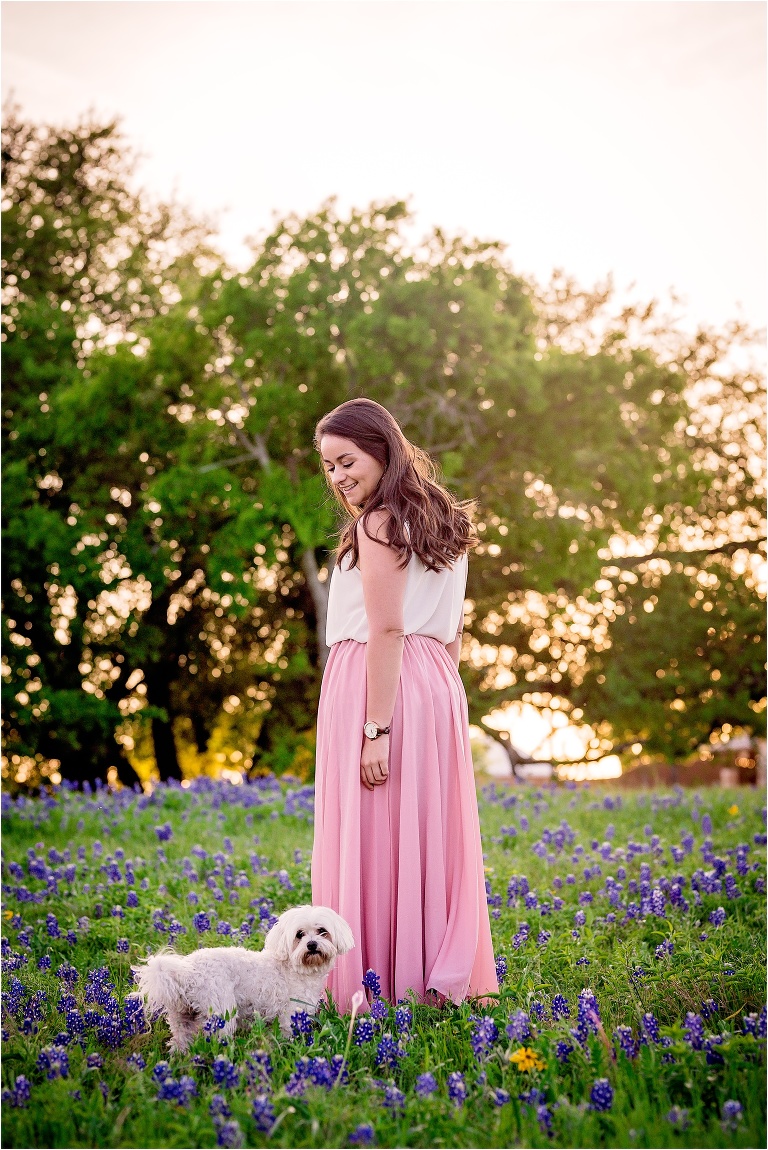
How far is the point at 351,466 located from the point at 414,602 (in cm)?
63

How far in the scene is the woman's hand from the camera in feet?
13.2

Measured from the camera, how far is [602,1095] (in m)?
2.91

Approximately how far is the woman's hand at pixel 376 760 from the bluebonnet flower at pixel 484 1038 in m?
1.00

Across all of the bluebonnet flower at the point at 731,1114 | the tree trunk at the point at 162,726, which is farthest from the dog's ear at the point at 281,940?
the tree trunk at the point at 162,726

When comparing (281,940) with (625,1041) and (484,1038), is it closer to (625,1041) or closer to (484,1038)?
(484,1038)

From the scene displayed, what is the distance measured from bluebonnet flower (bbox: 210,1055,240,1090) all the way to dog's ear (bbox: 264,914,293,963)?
1.78ft

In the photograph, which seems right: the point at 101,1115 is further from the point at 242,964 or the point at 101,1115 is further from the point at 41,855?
the point at 41,855

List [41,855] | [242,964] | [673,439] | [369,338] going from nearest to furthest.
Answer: [242,964] → [41,855] → [369,338] → [673,439]

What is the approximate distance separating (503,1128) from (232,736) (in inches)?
819

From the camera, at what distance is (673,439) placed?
19.7 m

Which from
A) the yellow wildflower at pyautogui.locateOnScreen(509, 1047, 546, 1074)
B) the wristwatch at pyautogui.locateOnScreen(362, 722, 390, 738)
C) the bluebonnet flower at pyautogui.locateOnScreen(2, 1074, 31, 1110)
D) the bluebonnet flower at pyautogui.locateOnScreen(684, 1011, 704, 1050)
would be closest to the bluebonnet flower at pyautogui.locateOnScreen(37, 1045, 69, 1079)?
the bluebonnet flower at pyautogui.locateOnScreen(2, 1074, 31, 1110)

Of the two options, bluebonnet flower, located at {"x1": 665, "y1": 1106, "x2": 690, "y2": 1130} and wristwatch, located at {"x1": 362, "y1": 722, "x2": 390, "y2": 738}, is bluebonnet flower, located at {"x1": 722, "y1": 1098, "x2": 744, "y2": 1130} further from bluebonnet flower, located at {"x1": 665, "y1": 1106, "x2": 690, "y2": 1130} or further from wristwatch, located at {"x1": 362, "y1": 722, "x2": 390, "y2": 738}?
wristwatch, located at {"x1": 362, "y1": 722, "x2": 390, "y2": 738}

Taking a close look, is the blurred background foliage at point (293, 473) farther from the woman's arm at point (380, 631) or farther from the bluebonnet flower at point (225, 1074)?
the bluebonnet flower at point (225, 1074)

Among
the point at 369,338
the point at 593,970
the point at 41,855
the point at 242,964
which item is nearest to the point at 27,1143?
the point at 242,964
